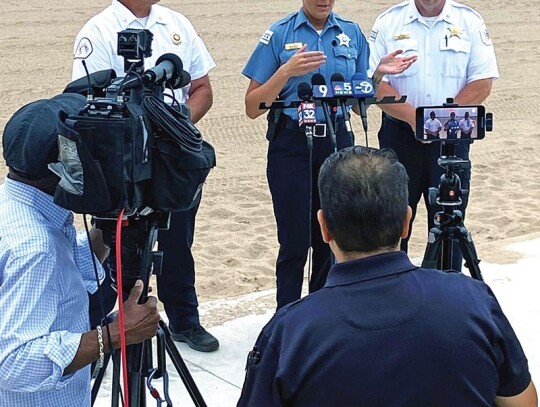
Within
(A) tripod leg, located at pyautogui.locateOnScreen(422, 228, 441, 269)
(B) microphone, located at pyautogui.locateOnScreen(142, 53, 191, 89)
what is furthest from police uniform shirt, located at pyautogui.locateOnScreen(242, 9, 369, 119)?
(B) microphone, located at pyautogui.locateOnScreen(142, 53, 191, 89)

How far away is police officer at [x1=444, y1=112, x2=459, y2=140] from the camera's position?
3.87 m

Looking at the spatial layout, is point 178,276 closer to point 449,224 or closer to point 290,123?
point 290,123

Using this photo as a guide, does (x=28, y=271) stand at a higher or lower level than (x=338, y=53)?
lower

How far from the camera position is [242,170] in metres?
8.47

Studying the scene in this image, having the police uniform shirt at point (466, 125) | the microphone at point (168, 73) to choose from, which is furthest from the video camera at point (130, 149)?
the police uniform shirt at point (466, 125)

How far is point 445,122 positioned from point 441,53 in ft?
3.25

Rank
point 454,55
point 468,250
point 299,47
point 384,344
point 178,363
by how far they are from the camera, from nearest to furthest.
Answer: point 384,344
point 178,363
point 468,250
point 299,47
point 454,55

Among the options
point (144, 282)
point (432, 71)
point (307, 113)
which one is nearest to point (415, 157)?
point (432, 71)

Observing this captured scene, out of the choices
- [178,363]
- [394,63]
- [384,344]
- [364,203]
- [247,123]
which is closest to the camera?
[384,344]

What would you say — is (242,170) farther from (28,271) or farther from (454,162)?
(28,271)

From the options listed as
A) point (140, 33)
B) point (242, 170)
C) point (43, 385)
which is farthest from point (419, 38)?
point (242, 170)

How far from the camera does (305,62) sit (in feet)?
13.5

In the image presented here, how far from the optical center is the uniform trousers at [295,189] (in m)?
4.39

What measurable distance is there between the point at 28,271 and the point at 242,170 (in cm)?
619
